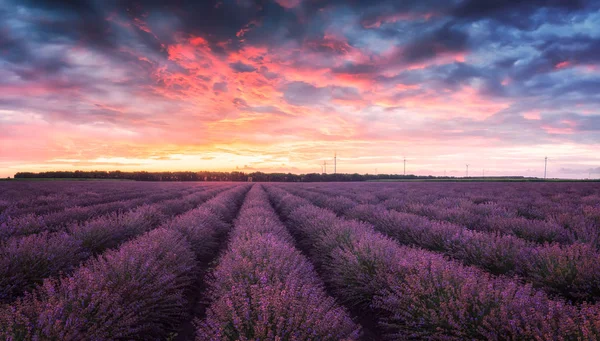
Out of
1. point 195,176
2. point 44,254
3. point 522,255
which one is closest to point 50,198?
point 44,254

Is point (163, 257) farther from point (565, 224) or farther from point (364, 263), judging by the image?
point (565, 224)

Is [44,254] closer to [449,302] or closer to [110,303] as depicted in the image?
[110,303]

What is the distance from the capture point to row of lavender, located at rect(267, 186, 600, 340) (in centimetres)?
220

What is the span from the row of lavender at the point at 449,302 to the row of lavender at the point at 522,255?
1.21 feet

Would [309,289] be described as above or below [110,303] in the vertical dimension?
above

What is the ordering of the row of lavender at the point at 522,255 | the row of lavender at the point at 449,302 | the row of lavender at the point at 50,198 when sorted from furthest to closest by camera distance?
the row of lavender at the point at 50,198, the row of lavender at the point at 522,255, the row of lavender at the point at 449,302

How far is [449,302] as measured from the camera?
2582 mm

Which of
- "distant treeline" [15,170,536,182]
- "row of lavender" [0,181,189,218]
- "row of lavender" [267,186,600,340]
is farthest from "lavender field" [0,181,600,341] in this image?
"distant treeline" [15,170,536,182]

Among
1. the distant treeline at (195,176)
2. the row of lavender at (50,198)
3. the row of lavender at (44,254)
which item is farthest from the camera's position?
the distant treeline at (195,176)

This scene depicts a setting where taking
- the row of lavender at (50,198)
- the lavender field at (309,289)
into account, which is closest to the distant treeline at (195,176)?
the row of lavender at (50,198)

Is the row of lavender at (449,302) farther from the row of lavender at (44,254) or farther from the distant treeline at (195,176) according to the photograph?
the distant treeline at (195,176)

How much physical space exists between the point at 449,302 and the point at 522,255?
254cm

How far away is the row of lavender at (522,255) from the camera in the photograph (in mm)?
3436

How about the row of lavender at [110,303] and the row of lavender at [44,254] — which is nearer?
the row of lavender at [110,303]
